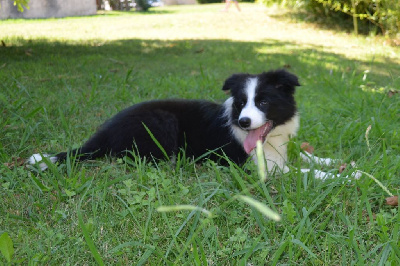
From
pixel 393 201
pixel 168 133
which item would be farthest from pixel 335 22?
pixel 393 201

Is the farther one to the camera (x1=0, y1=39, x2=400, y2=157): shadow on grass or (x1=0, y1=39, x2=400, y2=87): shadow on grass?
(x1=0, y1=39, x2=400, y2=87): shadow on grass

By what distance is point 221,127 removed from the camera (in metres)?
3.23

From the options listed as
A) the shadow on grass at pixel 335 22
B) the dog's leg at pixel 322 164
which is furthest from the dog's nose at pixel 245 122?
the shadow on grass at pixel 335 22

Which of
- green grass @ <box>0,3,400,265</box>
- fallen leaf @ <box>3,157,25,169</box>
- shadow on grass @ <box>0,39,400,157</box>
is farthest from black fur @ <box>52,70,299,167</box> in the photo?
shadow on grass @ <box>0,39,400,157</box>

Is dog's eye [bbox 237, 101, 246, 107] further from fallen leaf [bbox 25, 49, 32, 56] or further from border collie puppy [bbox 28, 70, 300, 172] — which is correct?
fallen leaf [bbox 25, 49, 32, 56]

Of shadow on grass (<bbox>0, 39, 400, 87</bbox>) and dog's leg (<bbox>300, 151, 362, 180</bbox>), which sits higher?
shadow on grass (<bbox>0, 39, 400, 87</bbox>)

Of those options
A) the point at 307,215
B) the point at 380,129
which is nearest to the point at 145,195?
the point at 307,215

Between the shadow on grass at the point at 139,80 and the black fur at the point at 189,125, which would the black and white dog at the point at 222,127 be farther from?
the shadow on grass at the point at 139,80

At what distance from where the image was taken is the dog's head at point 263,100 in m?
2.99

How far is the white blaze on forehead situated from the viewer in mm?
2859

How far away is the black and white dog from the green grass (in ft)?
0.46

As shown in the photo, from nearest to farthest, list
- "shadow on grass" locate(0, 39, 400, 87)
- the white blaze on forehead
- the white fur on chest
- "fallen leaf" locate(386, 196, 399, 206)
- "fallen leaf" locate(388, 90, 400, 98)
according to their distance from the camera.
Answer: "fallen leaf" locate(386, 196, 399, 206) → the white blaze on forehead → the white fur on chest → "fallen leaf" locate(388, 90, 400, 98) → "shadow on grass" locate(0, 39, 400, 87)

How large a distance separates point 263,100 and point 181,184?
96 cm

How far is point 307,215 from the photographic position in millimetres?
2037
